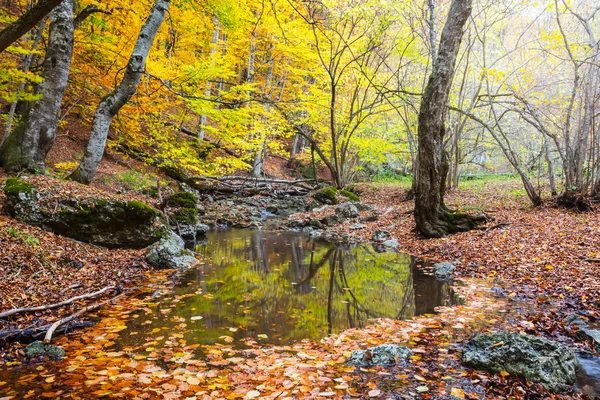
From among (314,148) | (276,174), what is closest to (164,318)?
(314,148)

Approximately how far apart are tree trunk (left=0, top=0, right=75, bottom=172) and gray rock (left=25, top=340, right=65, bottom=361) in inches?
253

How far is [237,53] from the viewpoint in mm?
22125

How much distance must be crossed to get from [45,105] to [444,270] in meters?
9.87

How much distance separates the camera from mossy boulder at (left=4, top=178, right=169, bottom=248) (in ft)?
20.0

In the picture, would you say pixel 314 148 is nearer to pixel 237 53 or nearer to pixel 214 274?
pixel 237 53

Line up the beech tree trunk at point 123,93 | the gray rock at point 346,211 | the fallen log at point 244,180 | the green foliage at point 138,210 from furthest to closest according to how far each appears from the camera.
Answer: the fallen log at point 244,180
the gray rock at point 346,211
the beech tree trunk at point 123,93
the green foliage at point 138,210

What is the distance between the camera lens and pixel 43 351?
341cm

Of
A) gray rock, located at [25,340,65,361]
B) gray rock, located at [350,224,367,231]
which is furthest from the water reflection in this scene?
gray rock, located at [350,224,367,231]

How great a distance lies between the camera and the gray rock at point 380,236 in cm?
1052

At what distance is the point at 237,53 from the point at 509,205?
18.2 metres

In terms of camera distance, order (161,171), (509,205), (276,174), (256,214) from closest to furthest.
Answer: (509,205), (256,214), (161,171), (276,174)

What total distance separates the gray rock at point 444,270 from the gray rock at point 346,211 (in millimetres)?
7034

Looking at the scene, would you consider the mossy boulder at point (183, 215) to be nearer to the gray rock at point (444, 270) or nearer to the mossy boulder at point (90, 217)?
the mossy boulder at point (90, 217)

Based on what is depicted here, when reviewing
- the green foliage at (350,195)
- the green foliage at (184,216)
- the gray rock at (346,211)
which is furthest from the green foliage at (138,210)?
the green foliage at (350,195)
